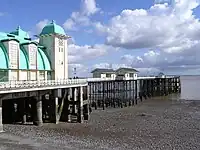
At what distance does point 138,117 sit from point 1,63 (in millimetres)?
15105

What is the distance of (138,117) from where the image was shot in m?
31.0

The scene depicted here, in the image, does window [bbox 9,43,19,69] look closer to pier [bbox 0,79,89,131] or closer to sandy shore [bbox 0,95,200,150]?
pier [bbox 0,79,89,131]

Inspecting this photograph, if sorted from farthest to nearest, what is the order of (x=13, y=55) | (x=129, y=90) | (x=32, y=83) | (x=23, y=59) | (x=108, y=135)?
(x=129, y=90) < (x=23, y=59) < (x=13, y=55) < (x=32, y=83) < (x=108, y=135)

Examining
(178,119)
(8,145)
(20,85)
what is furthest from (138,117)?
(8,145)

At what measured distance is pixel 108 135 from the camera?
21219mm

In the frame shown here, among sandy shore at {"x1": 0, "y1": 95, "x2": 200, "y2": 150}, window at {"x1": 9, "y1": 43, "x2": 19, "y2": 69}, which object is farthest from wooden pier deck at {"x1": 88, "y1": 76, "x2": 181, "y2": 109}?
window at {"x1": 9, "y1": 43, "x2": 19, "y2": 69}

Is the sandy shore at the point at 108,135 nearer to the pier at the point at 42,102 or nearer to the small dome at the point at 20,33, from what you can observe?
the pier at the point at 42,102

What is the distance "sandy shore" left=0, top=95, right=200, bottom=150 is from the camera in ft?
57.0

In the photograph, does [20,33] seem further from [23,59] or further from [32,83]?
[32,83]

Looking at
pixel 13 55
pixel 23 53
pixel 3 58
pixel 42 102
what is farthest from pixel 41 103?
pixel 23 53

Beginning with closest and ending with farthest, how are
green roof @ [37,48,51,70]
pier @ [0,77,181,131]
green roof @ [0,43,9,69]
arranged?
1. pier @ [0,77,181,131]
2. green roof @ [0,43,9,69]
3. green roof @ [37,48,51,70]

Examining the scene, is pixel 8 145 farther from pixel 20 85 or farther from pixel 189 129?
pixel 189 129

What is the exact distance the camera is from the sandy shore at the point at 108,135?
17359 millimetres

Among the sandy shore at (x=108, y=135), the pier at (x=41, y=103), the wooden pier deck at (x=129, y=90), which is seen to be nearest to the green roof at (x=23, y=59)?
the pier at (x=41, y=103)
